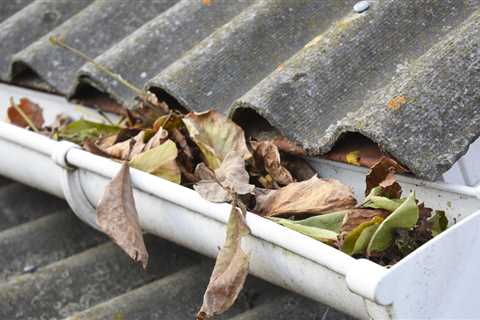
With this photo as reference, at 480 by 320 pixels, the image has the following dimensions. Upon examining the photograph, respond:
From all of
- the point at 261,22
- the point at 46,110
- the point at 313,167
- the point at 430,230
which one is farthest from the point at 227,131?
the point at 46,110

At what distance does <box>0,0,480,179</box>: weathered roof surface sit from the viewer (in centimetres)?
203

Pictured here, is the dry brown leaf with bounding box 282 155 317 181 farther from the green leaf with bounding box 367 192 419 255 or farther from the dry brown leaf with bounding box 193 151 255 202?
the green leaf with bounding box 367 192 419 255

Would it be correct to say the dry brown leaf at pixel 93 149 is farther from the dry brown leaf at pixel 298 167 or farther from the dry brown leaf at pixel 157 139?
the dry brown leaf at pixel 298 167

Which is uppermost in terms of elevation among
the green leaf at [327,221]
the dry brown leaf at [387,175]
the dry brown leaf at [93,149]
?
the dry brown leaf at [387,175]

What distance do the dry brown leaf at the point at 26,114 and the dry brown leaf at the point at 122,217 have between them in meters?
0.74

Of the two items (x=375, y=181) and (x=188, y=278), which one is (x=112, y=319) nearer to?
(x=188, y=278)

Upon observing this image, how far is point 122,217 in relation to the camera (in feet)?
7.21

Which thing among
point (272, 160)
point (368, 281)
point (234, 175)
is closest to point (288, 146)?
point (272, 160)

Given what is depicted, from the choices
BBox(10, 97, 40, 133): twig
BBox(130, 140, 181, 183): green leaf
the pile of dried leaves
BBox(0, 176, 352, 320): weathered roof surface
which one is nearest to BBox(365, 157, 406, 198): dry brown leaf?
the pile of dried leaves

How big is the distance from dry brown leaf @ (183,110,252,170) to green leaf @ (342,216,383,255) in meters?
0.48

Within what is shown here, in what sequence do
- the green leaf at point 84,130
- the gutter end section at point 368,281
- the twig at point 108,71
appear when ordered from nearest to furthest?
the gutter end section at point 368,281
the twig at point 108,71
the green leaf at point 84,130

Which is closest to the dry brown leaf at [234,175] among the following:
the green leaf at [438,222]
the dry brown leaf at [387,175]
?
the dry brown leaf at [387,175]

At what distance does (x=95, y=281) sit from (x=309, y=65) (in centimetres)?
70

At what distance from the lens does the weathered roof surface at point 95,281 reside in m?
2.27
